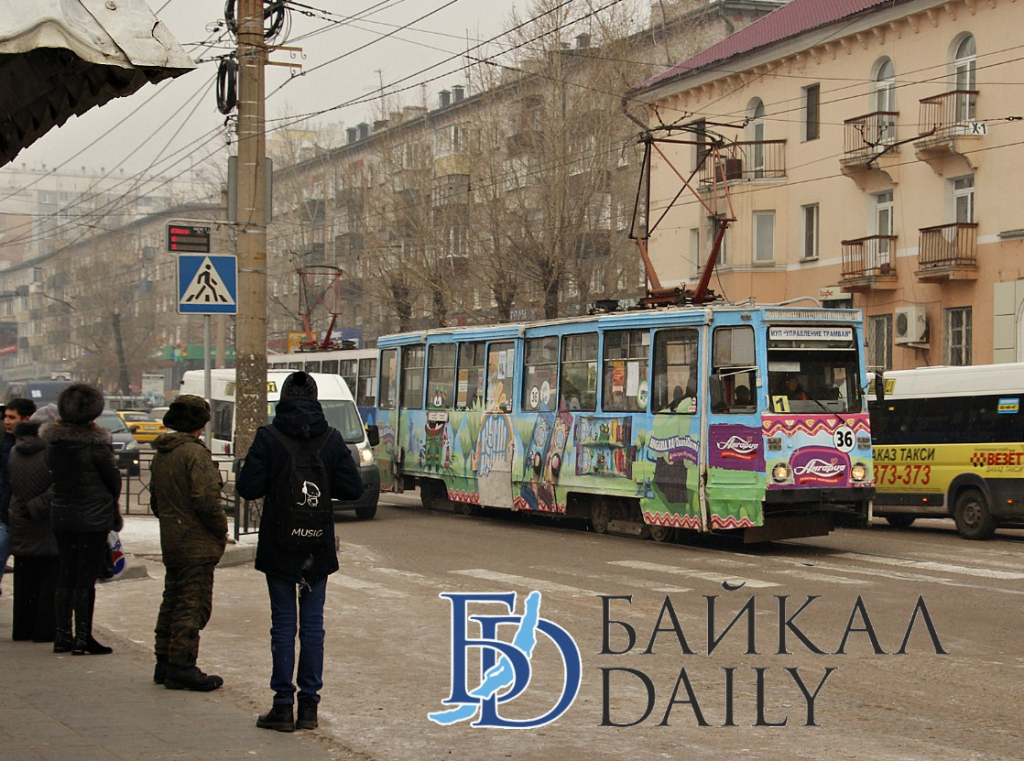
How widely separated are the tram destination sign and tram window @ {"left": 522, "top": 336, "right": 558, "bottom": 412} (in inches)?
237

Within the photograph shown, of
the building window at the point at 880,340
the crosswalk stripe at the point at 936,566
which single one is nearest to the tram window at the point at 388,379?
the crosswalk stripe at the point at 936,566

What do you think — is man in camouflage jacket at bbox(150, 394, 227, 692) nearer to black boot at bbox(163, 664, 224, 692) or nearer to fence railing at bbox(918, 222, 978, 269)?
black boot at bbox(163, 664, 224, 692)

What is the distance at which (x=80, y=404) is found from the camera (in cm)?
930

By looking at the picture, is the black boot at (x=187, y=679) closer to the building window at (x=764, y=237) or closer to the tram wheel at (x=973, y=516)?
the tram wheel at (x=973, y=516)

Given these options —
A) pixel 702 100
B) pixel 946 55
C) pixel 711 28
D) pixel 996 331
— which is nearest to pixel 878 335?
pixel 996 331

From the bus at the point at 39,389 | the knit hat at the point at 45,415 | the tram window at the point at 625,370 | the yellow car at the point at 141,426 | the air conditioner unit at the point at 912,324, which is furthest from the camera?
the bus at the point at 39,389

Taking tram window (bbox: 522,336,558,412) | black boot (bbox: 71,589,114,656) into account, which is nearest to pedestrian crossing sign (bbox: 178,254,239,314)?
tram window (bbox: 522,336,558,412)

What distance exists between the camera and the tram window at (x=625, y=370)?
1912cm

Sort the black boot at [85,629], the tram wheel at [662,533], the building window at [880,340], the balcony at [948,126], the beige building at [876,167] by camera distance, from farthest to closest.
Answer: the building window at [880,340] < the balcony at [948,126] < the beige building at [876,167] < the tram wheel at [662,533] < the black boot at [85,629]

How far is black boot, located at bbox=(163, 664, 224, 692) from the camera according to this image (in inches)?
325

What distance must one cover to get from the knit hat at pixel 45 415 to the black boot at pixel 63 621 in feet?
3.95

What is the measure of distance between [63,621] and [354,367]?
25230 millimetres

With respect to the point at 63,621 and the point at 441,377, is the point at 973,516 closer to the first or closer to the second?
the point at 441,377

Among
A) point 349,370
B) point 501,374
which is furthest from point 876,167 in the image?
point 501,374
